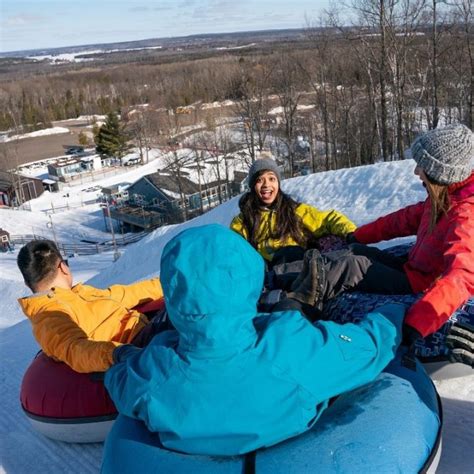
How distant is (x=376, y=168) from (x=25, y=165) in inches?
1527

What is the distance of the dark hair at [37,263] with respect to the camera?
2672 mm

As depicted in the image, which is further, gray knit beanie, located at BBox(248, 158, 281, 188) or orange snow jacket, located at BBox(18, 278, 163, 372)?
gray knit beanie, located at BBox(248, 158, 281, 188)

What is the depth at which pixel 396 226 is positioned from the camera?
10.8ft

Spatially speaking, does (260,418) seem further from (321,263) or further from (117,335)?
(117,335)

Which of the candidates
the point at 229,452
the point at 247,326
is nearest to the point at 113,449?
the point at 229,452

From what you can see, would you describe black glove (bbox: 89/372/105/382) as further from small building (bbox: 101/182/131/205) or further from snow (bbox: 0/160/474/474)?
small building (bbox: 101/182/131/205)

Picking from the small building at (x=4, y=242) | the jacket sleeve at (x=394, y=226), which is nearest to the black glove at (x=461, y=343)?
the jacket sleeve at (x=394, y=226)

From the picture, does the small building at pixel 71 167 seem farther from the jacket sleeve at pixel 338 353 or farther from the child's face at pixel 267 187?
the jacket sleeve at pixel 338 353

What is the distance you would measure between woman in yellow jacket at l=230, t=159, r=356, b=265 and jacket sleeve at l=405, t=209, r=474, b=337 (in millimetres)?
1277

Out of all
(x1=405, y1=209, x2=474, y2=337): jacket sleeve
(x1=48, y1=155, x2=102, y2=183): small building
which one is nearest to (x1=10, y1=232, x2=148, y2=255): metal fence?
(x1=48, y1=155, x2=102, y2=183): small building

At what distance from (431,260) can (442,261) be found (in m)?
0.09

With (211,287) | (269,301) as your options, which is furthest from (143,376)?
(269,301)

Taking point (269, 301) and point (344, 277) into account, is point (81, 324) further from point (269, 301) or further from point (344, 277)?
point (344, 277)

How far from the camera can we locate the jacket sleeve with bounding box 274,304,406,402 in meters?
1.57
